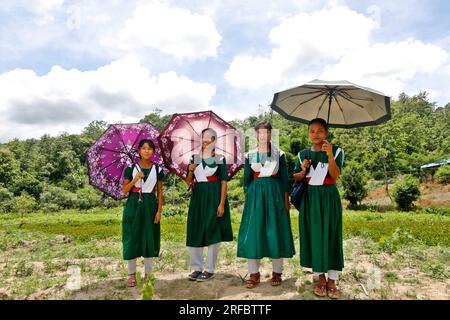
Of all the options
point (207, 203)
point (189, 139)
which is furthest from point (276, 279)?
point (189, 139)

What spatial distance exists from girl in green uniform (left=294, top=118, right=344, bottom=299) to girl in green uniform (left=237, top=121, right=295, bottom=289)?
0.77ft

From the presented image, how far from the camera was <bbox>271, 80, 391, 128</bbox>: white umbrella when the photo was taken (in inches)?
148

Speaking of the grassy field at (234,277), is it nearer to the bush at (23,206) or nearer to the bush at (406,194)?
the bush at (406,194)

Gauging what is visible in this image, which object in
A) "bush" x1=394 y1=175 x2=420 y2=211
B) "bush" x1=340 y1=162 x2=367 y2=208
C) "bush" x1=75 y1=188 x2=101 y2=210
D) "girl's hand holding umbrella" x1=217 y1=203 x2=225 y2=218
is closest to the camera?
"girl's hand holding umbrella" x1=217 y1=203 x2=225 y2=218

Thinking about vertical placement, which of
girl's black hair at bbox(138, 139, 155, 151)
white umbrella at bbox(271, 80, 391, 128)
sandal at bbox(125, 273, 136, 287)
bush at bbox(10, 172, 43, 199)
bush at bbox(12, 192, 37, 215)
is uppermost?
white umbrella at bbox(271, 80, 391, 128)

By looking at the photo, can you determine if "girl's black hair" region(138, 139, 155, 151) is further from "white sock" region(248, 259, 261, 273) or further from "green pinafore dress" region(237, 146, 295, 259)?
"white sock" region(248, 259, 261, 273)

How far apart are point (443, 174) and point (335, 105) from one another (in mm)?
26668

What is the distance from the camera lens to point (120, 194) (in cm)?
464

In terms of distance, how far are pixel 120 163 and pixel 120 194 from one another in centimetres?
43

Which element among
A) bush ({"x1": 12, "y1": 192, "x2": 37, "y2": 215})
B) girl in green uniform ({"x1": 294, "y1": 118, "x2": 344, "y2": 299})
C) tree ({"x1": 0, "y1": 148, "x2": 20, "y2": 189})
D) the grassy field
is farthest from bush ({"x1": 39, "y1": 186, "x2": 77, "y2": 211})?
girl in green uniform ({"x1": 294, "y1": 118, "x2": 344, "y2": 299})

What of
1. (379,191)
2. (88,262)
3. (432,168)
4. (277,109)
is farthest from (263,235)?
(432,168)

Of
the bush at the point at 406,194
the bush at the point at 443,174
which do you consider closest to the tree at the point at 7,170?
the bush at the point at 406,194

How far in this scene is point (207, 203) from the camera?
4383mm
